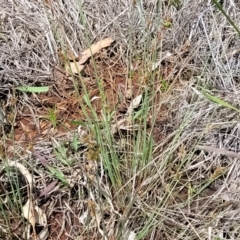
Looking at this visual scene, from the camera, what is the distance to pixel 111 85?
1.95 m

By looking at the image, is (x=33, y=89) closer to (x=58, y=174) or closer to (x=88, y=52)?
(x=88, y=52)

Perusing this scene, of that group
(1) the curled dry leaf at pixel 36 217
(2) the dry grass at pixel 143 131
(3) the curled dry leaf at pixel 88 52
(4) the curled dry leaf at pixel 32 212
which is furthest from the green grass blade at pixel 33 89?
(1) the curled dry leaf at pixel 36 217

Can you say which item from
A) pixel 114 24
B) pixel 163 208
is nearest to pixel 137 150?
pixel 163 208

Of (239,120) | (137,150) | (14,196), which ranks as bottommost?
(239,120)

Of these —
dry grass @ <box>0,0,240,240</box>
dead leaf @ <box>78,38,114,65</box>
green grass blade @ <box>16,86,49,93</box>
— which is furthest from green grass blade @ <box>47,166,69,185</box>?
dead leaf @ <box>78,38,114,65</box>

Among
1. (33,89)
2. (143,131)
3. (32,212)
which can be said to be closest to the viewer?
(32,212)

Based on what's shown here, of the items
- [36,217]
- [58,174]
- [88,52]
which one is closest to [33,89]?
[88,52]

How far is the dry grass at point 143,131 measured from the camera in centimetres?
154

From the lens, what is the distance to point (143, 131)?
1.68 metres

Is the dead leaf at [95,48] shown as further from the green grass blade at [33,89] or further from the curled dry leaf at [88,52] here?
the green grass blade at [33,89]

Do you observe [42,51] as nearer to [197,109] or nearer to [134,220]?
[197,109]

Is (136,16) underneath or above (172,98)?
above

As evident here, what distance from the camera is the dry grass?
5.07 feet

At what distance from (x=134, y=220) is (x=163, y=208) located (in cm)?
9
